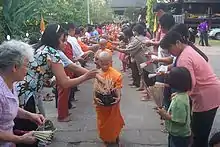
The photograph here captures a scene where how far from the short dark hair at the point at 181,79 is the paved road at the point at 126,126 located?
2254 millimetres

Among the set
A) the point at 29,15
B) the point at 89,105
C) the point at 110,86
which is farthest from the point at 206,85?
the point at 29,15

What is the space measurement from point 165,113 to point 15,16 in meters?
9.85

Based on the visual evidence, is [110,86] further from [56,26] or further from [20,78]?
[20,78]

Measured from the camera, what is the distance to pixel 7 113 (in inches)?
120

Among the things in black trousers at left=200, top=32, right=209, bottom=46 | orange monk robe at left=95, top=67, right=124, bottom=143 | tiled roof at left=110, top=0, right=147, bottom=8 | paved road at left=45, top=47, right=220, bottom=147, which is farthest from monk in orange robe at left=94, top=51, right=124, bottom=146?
tiled roof at left=110, top=0, right=147, bottom=8

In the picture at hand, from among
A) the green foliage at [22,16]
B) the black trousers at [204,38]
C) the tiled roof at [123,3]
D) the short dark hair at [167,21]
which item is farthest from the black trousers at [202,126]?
the tiled roof at [123,3]

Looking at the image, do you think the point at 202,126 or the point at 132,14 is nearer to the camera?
the point at 202,126

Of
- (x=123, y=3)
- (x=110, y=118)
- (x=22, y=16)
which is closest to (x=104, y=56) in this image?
(x=110, y=118)

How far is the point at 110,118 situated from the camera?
5.79 meters

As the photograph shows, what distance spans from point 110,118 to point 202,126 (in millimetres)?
1749

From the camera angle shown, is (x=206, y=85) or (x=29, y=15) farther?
(x=29, y=15)

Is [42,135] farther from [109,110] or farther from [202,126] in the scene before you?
[109,110]

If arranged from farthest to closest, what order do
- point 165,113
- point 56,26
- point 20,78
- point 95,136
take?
point 95,136, point 56,26, point 165,113, point 20,78

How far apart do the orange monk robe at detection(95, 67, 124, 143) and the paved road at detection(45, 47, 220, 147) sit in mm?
373
